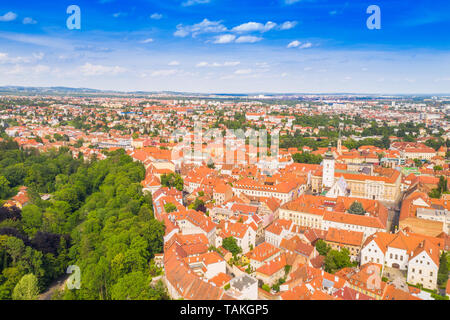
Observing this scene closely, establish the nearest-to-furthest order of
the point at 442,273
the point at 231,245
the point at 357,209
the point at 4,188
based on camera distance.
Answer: the point at 442,273, the point at 231,245, the point at 357,209, the point at 4,188

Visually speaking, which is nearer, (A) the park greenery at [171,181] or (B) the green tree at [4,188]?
(A) the park greenery at [171,181]

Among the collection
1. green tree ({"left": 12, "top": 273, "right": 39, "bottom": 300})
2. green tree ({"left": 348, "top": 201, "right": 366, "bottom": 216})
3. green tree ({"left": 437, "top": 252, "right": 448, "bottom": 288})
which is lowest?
green tree ({"left": 12, "top": 273, "right": 39, "bottom": 300})

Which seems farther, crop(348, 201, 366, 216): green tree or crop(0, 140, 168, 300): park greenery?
crop(348, 201, 366, 216): green tree

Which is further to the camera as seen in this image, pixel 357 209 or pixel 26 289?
pixel 357 209

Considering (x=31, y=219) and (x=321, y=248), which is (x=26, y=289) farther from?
(x=321, y=248)

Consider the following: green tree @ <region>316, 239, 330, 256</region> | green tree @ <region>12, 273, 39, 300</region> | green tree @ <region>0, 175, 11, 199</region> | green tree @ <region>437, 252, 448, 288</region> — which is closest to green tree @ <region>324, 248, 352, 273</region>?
green tree @ <region>316, 239, 330, 256</region>

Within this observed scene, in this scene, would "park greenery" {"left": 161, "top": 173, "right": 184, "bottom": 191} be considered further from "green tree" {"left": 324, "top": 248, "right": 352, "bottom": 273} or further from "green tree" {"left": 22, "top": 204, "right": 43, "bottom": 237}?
"green tree" {"left": 324, "top": 248, "right": 352, "bottom": 273}

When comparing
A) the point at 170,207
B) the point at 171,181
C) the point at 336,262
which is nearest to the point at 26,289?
the point at 170,207

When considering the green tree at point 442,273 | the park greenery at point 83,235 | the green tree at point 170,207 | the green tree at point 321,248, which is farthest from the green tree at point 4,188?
the green tree at point 442,273

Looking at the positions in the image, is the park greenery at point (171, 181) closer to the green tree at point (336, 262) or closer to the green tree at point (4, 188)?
the green tree at point (4, 188)
